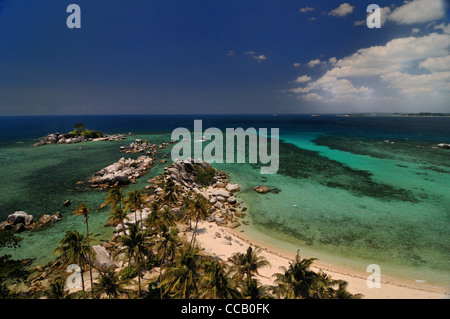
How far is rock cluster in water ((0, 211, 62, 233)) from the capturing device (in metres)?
35.6

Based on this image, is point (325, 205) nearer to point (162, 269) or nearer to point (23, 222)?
point (162, 269)

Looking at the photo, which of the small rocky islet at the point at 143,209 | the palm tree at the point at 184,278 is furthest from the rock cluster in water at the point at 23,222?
the palm tree at the point at 184,278

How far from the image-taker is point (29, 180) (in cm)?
5962

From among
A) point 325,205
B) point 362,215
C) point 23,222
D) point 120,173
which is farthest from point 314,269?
point 120,173

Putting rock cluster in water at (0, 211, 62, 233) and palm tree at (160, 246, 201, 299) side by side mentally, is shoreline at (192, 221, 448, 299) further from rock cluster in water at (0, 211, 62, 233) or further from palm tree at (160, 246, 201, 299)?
rock cluster in water at (0, 211, 62, 233)

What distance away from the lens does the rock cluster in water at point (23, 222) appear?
117 ft

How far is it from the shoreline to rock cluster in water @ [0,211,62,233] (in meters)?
31.5

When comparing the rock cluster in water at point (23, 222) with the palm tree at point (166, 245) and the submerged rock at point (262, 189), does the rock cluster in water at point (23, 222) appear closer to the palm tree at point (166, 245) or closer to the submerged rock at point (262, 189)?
the palm tree at point (166, 245)

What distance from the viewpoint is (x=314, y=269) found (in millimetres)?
28266

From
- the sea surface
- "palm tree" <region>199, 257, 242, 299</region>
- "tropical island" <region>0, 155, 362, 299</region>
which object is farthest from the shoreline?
"palm tree" <region>199, 257, 242, 299</region>

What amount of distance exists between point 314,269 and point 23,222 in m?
53.8

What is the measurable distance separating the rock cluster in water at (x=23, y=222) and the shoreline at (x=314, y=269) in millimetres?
31456
